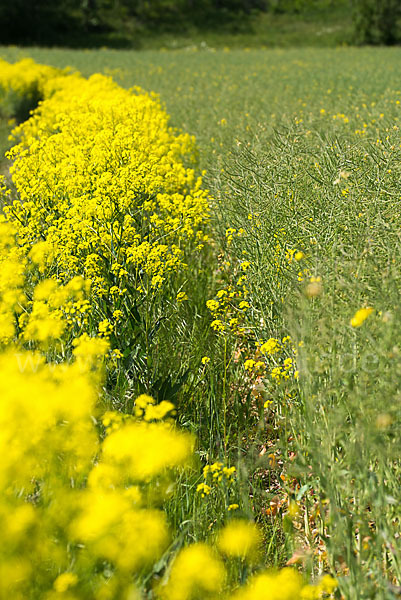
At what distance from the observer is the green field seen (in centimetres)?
198

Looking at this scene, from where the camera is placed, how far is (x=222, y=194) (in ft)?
15.7

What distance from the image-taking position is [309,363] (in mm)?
2275

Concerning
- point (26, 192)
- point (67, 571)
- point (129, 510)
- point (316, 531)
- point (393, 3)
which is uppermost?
point (393, 3)

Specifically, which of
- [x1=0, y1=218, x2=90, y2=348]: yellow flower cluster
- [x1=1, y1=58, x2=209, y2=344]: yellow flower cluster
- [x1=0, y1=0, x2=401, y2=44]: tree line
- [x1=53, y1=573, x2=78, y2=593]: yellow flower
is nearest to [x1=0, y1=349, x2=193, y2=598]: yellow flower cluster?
[x1=53, y1=573, x2=78, y2=593]: yellow flower

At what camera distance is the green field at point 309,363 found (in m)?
1.98

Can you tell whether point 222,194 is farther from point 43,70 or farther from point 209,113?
point 43,70

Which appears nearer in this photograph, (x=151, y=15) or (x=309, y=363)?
(x=309, y=363)

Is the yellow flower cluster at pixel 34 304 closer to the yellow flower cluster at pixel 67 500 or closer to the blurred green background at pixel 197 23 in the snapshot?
the yellow flower cluster at pixel 67 500

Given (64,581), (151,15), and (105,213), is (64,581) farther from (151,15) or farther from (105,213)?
(151,15)

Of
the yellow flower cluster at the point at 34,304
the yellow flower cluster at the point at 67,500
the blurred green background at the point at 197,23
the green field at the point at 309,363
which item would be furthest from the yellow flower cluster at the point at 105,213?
the blurred green background at the point at 197,23

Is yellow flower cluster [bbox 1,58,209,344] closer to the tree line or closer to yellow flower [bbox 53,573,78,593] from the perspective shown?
yellow flower [bbox 53,573,78,593]

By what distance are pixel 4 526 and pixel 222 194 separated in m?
3.63

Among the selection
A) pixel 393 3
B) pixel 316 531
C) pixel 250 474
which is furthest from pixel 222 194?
pixel 393 3

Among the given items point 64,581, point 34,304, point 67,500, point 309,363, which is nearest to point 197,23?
point 34,304
